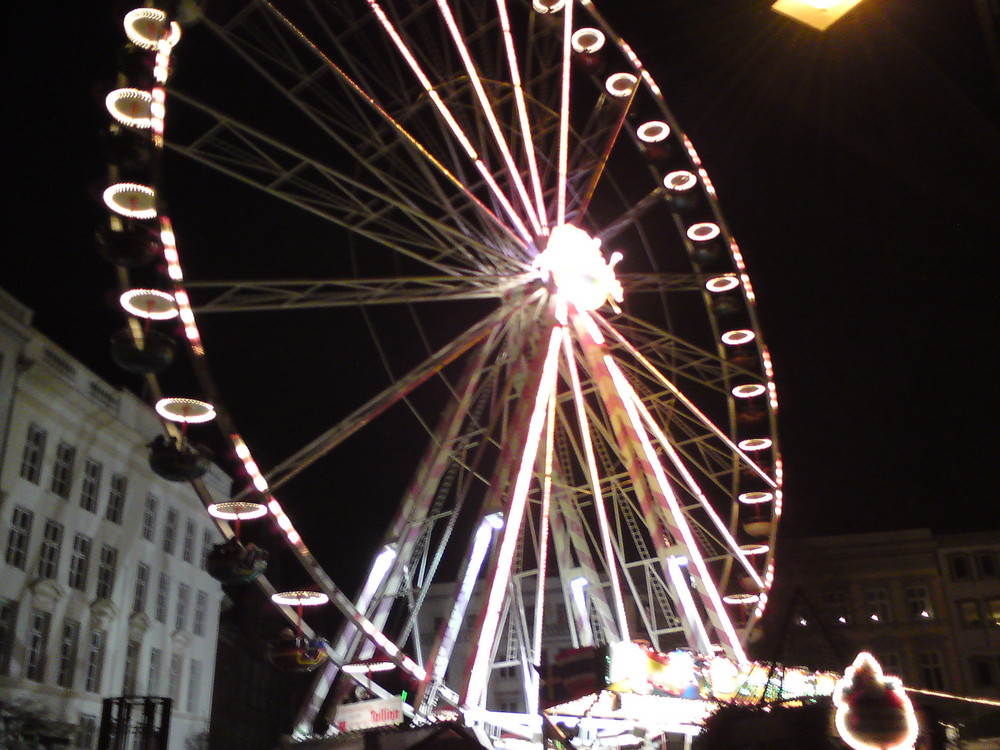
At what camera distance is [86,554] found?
24.9 meters

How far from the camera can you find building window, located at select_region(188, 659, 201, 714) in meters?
29.5

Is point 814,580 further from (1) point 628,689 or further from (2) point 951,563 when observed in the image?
(1) point 628,689

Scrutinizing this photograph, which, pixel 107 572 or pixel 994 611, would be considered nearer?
pixel 107 572

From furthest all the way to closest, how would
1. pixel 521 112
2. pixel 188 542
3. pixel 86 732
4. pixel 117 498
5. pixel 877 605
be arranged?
pixel 877 605, pixel 188 542, pixel 117 498, pixel 86 732, pixel 521 112

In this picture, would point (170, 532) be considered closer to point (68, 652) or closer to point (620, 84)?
point (68, 652)

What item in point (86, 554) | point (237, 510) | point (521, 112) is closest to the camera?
point (237, 510)

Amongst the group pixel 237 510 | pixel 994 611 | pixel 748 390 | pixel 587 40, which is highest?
pixel 587 40

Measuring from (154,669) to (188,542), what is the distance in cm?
437

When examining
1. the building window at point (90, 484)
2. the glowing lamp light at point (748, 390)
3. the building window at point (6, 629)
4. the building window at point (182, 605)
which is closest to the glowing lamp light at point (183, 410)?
the glowing lamp light at point (748, 390)

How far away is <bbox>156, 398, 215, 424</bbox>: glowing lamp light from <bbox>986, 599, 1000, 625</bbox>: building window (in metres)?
37.8

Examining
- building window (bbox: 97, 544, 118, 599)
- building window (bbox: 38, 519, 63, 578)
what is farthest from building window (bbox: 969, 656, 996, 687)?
building window (bbox: 38, 519, 63, 578)

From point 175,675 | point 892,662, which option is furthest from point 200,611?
point 892,662

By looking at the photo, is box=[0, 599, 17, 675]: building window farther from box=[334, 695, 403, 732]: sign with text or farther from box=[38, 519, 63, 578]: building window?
box=[334, 695, 403, 732]: sign with text

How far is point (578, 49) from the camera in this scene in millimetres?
18891
